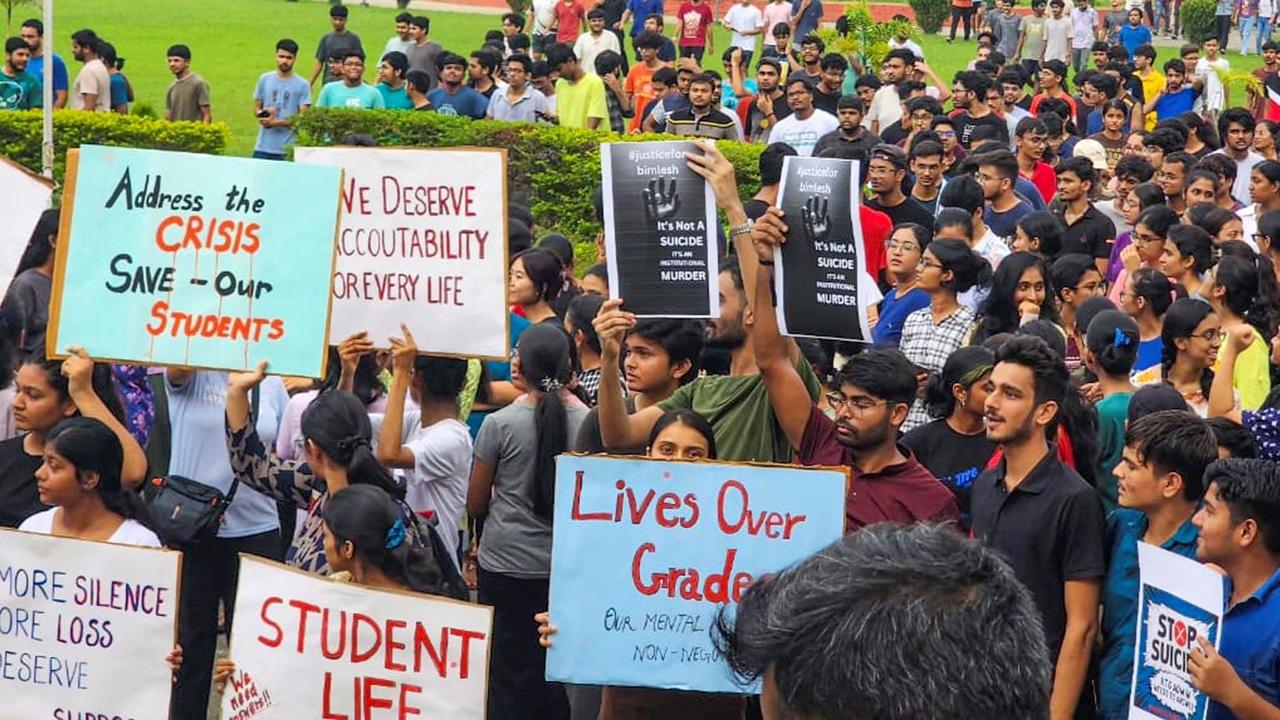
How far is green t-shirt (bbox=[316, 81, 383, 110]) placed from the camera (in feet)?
61.0

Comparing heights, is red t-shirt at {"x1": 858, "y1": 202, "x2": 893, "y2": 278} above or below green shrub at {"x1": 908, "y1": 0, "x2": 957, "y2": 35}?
below

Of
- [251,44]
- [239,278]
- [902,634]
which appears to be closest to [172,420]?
[239,278]

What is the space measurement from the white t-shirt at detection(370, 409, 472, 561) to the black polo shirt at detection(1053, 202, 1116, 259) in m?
6.03

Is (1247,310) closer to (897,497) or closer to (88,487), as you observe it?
(897,497)

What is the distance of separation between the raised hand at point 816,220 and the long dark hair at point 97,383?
96.7 inches

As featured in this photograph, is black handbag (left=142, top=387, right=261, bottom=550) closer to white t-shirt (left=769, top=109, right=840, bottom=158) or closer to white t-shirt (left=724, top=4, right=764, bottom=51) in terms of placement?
white t-shirt (left=769, top=109, right=840, bottom=158)

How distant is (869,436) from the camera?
582 centimetres

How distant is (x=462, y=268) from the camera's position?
6.79 m

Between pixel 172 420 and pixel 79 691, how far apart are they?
1.30m

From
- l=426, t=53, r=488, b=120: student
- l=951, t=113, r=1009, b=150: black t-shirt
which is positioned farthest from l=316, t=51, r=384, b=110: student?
l=951, t=113, r=1009, b=150: black t-shirt

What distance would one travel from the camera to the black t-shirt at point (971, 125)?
1630cm

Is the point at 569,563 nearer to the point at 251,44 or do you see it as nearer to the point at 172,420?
the point at 172,420

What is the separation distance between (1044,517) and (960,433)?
1391 millimetres

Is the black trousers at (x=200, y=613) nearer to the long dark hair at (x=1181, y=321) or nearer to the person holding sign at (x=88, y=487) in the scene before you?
the person holding sign at (x=88, y=487)
